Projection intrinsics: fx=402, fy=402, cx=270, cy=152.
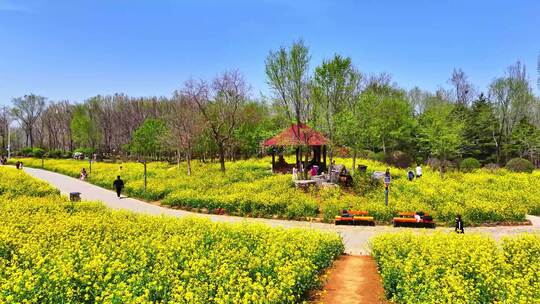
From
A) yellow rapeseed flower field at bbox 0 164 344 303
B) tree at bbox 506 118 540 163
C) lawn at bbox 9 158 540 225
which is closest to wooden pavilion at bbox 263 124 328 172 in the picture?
lawn at bbox 9 158 540 225

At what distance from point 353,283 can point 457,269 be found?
241 cm

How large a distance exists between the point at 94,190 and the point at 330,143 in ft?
57.5

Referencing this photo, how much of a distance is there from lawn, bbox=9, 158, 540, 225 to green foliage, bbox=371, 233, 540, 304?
7535mm

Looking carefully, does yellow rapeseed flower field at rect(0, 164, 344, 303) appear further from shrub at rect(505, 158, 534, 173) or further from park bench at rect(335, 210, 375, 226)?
shrub at rect(505, 158, 534, 173)

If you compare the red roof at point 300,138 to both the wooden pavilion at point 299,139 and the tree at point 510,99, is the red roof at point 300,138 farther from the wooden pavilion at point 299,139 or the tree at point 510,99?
the tree at point 510,99

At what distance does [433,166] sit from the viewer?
3734 centimetres

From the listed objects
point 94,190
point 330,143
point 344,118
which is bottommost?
→ point 94,190

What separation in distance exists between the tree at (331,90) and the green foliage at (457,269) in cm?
1537

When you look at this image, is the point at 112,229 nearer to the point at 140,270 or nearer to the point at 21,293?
the point at 140,270

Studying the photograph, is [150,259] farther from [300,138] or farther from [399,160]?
[399,160]

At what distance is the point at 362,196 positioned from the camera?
859 inches

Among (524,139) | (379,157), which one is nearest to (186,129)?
(379,157)

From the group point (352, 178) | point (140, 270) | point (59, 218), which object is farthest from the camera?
point (352, 178)

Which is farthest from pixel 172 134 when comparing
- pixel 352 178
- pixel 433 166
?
pixel 433 166
